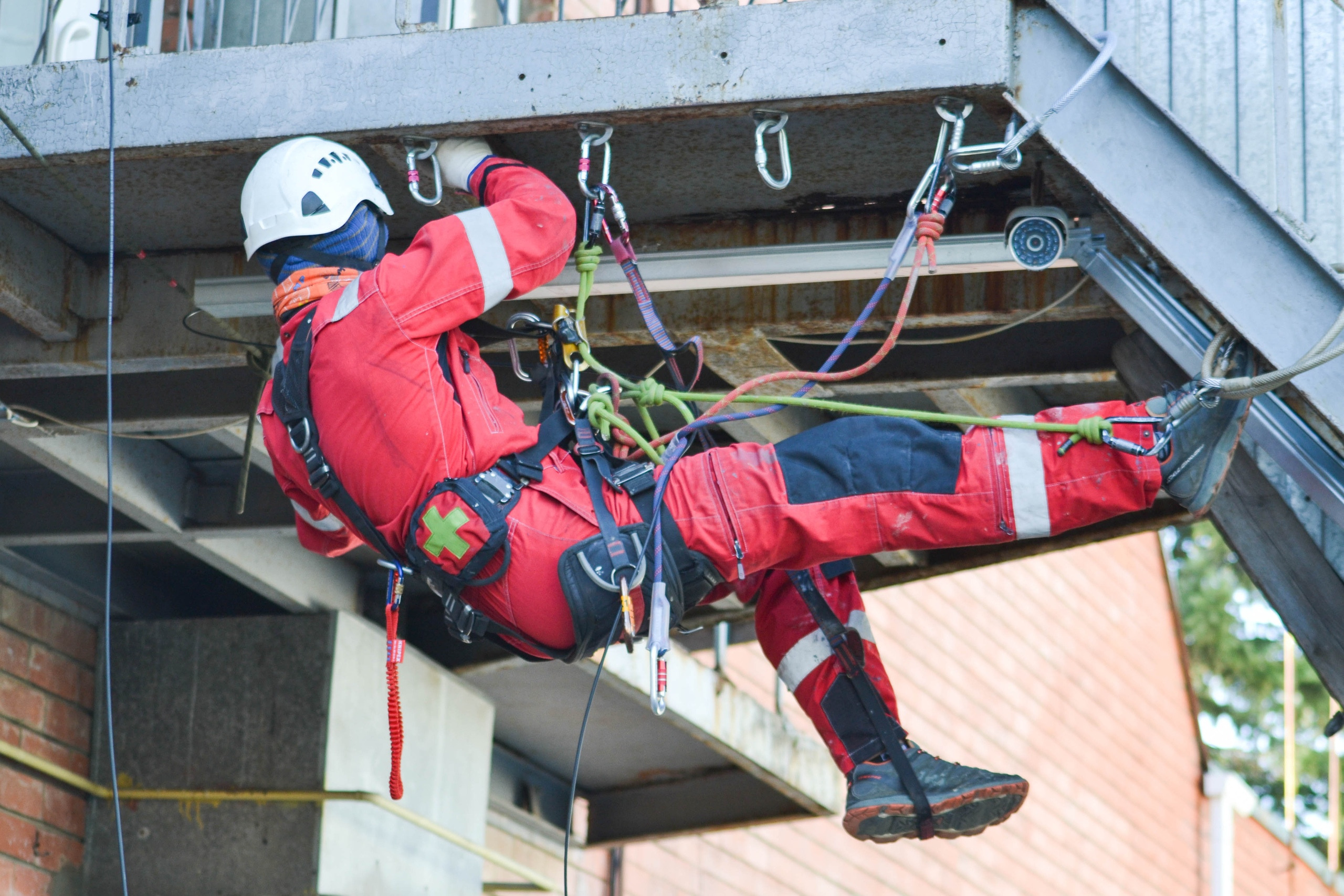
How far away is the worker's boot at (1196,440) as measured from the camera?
15.1 feet

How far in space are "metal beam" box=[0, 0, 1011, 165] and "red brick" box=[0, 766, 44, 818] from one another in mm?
2918

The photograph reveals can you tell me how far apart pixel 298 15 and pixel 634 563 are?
9.42ft

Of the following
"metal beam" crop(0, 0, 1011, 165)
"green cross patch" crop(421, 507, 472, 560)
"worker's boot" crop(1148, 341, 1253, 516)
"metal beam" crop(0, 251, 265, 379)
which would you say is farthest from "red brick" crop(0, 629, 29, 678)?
"worker's boot" crop(1148, 341, 1253, 516)

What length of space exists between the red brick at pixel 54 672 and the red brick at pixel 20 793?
0.42 m

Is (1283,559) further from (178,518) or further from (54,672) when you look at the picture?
(54,672)

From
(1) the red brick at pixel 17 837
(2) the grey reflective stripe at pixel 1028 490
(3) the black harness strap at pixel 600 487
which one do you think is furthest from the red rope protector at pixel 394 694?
(1) the red brick at pixel 17 837

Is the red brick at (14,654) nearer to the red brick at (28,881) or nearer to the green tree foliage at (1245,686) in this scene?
the red brick at (28,881)

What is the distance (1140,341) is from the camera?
574 cm

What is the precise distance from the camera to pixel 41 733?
24.9 feet

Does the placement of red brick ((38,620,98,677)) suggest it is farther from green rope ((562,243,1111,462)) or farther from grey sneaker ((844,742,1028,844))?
grey sneaker ((844,742,1028,844))

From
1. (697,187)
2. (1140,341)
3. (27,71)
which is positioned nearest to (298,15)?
(27,71)

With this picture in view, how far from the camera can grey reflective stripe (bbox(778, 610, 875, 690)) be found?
5641 mm

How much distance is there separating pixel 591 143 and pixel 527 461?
36.8 inches

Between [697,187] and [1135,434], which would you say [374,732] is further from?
[1135,434]
